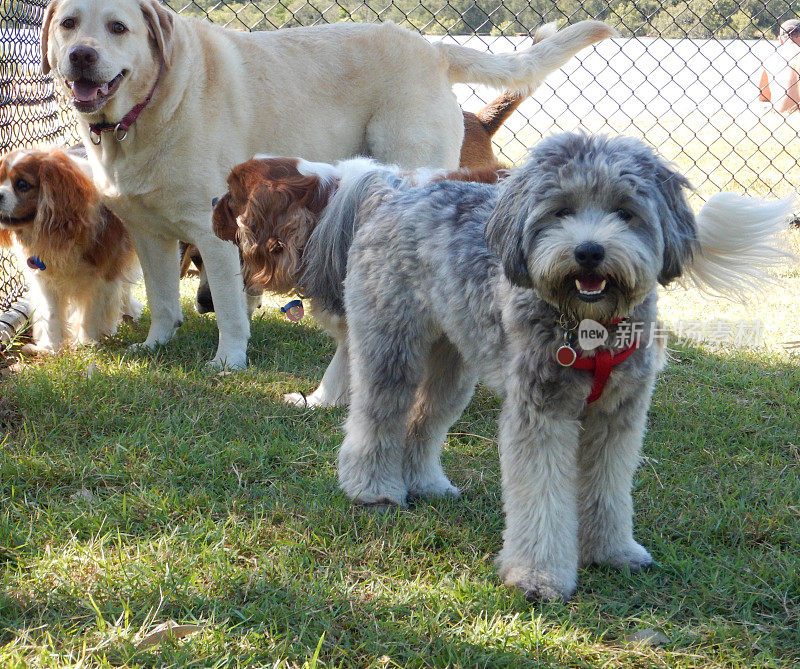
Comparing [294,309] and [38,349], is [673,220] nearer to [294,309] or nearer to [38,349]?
[294,309]

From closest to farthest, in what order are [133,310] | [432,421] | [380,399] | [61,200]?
[380,399] < [432,421] < [61,200] < [133,310]

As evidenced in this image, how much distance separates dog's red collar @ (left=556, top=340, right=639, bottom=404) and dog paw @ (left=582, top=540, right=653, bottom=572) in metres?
0.62

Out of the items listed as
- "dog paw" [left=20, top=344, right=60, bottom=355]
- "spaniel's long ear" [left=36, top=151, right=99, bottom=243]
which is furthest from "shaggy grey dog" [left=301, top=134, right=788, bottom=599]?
"dog paw" [left=20, top=344, right=60, bottom=355]

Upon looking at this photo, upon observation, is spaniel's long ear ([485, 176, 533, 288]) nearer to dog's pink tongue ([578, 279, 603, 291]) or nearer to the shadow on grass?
dog's pink tongue ([578, 279, 603, 291])

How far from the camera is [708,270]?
280cm

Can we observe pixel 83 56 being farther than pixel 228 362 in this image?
No

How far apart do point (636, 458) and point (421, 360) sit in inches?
33.5

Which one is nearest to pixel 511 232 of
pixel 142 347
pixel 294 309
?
pixel 294 309

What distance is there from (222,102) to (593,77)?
5.28 metres

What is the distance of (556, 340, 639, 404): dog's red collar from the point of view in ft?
8.21

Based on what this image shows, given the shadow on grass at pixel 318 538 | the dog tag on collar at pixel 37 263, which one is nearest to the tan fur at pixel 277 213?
the shadow on grass at pixel 318 538

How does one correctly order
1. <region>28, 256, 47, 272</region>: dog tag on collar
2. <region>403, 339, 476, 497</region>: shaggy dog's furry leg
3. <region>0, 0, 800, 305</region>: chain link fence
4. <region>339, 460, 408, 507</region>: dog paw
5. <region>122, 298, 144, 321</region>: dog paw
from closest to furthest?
<region>339, 460, 408, 507</region>: dog paw, <region>403, 339, 476, 497</region>: shaggy dog's furry leg, <region>28, 256, 47, 272</region>: dog tag on collar, <region>0, 0, 800, 305</region>: chain link fence, <region>122, 298, 144, 321</region>: dog paw

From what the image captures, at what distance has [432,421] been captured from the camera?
3.44m

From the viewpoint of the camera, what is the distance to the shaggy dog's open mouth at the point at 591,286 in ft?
7.77
